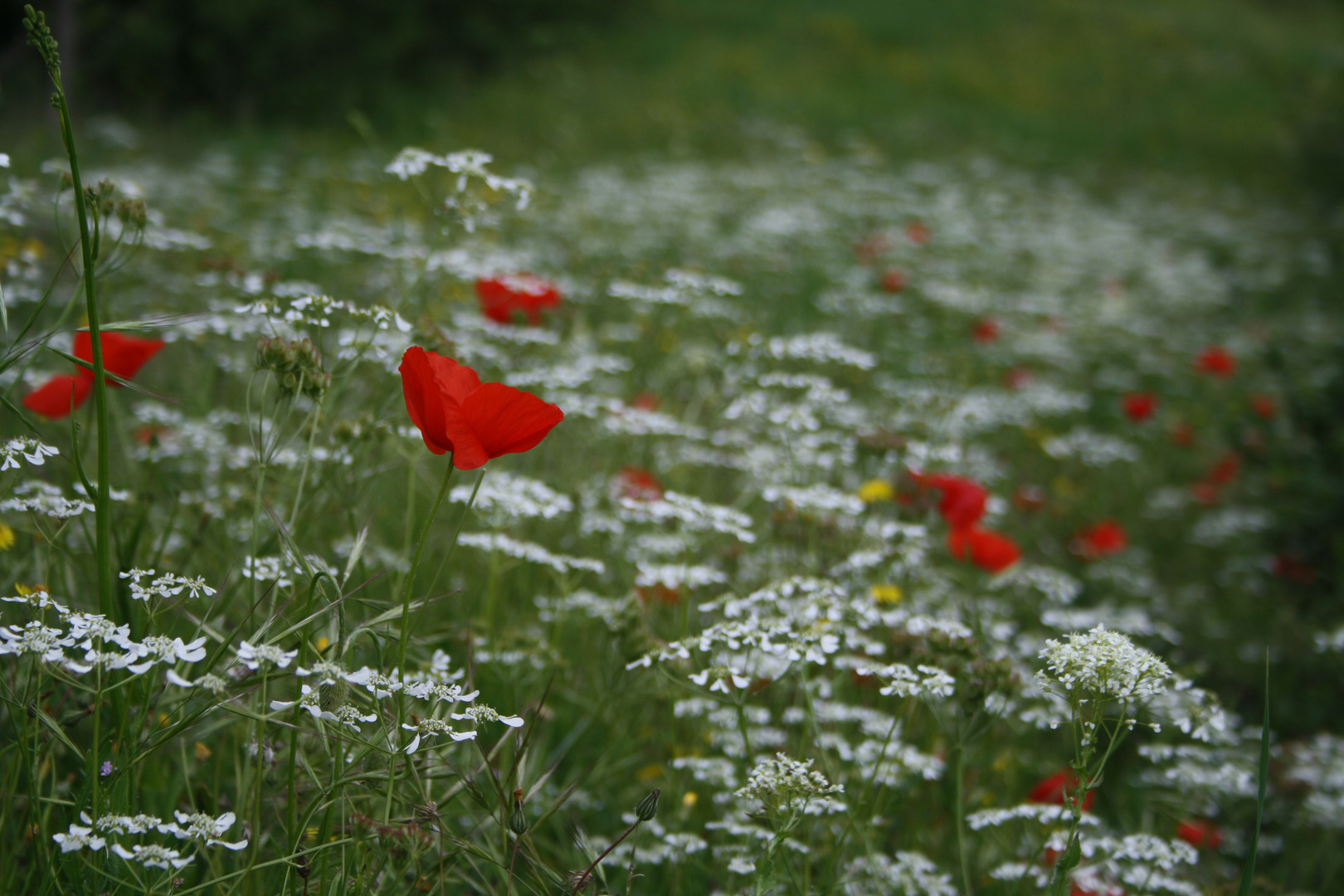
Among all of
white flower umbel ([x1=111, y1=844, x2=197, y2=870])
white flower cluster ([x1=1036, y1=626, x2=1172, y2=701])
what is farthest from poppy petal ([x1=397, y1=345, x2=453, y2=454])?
white flower cluster ([x1=1036, y1=626, x2=1172, y2=701])

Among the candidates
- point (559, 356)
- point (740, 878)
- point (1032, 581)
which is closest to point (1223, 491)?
point (1032, 581)

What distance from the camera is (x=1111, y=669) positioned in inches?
44.3

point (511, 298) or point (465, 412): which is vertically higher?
point (465, 412)

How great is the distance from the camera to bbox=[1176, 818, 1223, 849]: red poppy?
69.4 inches

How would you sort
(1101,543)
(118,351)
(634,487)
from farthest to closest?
(1101,543), (634,487), (118,351)

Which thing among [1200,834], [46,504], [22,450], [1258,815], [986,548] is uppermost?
[22,450]

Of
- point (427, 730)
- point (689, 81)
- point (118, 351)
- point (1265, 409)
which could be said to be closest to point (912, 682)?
point (427, 730)

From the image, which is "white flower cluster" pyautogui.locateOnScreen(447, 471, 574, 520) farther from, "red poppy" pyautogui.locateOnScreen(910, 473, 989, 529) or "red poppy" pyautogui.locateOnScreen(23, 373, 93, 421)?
"red poppy" pyautogui.locateOnScreen(910, 473, 989, 529)

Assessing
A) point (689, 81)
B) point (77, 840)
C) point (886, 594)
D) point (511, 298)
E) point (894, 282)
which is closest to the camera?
point (77, 840)

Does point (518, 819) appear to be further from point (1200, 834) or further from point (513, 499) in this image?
point (1200, 834)

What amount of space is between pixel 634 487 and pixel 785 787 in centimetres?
117

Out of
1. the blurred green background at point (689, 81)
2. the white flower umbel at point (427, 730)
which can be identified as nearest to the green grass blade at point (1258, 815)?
the white flower umbel at point (427, 730)

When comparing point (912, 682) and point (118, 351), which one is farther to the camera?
point (118, 351)

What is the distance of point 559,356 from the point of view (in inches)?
112
